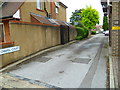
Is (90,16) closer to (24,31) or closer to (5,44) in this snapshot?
(24,31)

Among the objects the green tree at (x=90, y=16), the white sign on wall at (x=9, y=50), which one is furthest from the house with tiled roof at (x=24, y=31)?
the green tree at (x=90, y=16)

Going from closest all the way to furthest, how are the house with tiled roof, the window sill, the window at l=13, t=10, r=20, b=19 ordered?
the window sill < the house with tiled roof < the window at l=13, t=10, r=20, b=19

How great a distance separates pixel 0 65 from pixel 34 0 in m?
8.92

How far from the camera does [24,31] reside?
830 cm

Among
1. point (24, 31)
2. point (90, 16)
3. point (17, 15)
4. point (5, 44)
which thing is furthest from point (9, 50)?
point (90, 16)

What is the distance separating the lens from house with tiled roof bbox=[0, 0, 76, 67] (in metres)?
7.16

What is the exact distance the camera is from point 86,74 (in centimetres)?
551

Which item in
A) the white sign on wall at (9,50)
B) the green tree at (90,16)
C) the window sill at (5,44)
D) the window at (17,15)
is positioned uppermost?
the green tree at (90,16)


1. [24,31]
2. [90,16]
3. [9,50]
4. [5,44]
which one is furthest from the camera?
[90,16]

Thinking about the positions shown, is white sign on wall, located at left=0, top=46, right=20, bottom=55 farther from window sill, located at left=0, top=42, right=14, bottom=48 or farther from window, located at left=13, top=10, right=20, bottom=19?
window, located at left=13, top=10, right=20, bottom=19

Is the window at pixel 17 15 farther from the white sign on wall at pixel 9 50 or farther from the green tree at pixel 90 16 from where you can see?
the green tree at pixel 90 16

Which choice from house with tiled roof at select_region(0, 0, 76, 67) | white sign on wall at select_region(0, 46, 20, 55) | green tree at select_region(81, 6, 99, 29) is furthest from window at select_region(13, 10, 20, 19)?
green tree at select_region(81, 6, 99, 29)

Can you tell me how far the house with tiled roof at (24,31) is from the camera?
7156 mm

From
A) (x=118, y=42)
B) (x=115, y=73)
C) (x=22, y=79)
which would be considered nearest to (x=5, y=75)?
(x=22, y=79)
